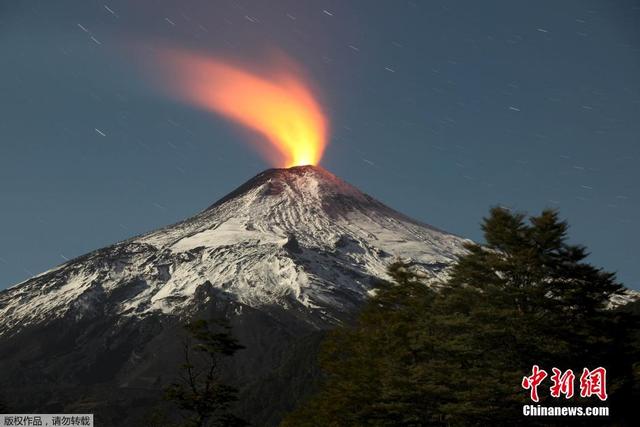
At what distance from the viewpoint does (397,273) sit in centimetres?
4138

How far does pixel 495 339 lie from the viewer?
31.1m

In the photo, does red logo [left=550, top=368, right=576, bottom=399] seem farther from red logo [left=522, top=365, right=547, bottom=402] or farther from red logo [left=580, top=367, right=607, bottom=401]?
red logo [left=580, top=367, right=607, bottom=401]

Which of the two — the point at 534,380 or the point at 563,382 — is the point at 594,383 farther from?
the point at 534,380

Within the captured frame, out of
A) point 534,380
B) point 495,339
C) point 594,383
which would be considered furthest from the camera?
point 495,339

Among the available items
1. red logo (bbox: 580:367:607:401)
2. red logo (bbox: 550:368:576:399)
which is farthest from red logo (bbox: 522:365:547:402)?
red logo (bbox: 580:367:607:401)

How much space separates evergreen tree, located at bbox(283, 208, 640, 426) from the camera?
30.2 m

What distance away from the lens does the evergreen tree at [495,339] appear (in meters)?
30.2

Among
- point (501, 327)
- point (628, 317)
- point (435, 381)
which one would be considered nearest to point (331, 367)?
point (435, 381)

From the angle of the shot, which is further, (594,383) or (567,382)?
(594,383)

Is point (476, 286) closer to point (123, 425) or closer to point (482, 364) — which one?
point (482, 364)

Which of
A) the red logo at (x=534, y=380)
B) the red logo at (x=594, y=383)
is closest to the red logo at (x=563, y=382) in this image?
the red logo at (x=534, y=380)

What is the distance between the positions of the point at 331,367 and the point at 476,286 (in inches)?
459

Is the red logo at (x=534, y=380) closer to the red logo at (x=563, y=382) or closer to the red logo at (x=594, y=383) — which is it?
the red logo at (x=563, y=382)

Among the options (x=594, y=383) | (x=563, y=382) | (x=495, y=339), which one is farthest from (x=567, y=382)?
(x=495, y=339)
